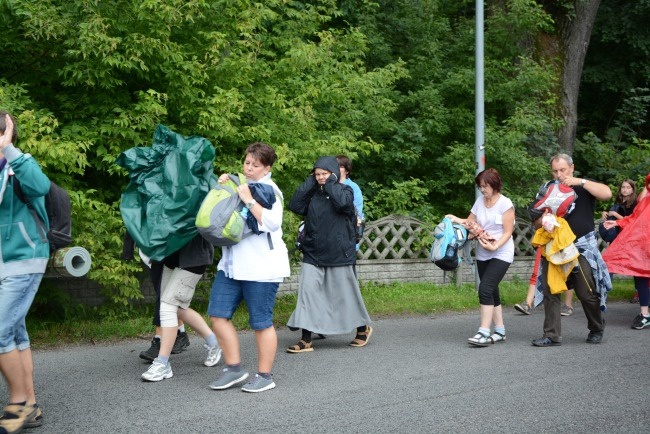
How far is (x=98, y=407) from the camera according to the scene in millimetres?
5680

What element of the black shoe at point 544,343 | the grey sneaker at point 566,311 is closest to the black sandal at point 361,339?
the black shoe at point 544,343

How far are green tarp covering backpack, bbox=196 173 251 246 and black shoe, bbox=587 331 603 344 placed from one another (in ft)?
14.0

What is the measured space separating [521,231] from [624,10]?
24.6 ft

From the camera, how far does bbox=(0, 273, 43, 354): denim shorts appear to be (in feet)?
16.2

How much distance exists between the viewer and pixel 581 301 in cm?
840

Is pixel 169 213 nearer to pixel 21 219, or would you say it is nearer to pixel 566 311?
pixel 21 219

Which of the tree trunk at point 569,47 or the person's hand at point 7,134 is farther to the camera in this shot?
the tree trunk at point 569,47

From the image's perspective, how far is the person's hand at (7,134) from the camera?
16.2 feet

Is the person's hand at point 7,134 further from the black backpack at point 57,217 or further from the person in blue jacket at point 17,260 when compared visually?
the black backpack at point 57,217

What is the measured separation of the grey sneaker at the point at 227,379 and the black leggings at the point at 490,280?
2.98 m

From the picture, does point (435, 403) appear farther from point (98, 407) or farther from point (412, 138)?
point (412, 138)

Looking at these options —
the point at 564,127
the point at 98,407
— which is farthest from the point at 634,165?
the point at 98,407

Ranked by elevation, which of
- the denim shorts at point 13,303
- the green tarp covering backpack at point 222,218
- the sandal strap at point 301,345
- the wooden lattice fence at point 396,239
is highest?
the green tarp covering backpack at point 222,218

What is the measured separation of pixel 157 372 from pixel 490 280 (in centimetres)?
355
